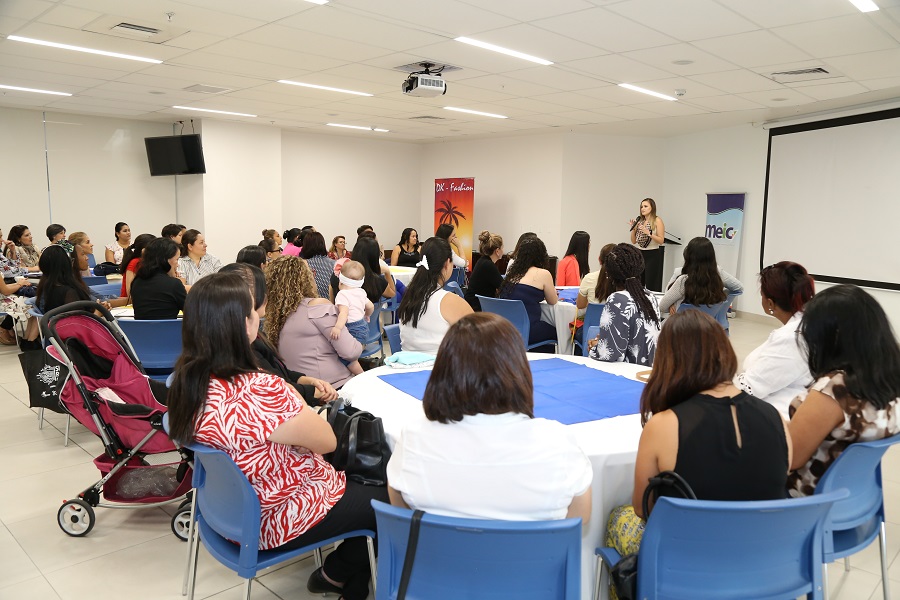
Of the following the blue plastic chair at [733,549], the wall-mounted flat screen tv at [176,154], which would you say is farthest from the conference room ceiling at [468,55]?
the blue plastic chair at [733,549]

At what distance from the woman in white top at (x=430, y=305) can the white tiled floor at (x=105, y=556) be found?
1412 mm

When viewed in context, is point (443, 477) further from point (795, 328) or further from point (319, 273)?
point (319, 273)

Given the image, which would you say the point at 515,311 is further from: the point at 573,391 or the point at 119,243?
the point at 119,243

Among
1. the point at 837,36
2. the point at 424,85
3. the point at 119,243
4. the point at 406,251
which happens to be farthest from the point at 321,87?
the point at 837,36

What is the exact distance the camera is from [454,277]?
824 centimetres

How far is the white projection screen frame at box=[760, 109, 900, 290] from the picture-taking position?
27.2 feet

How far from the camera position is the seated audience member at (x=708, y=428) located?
5.90ft

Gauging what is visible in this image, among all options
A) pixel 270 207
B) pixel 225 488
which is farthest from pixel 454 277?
pixel 225 488

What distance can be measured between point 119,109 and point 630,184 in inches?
348

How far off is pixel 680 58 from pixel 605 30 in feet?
4.08

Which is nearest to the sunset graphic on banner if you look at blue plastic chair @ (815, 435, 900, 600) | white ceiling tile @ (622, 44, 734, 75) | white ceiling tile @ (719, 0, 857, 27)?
white ceiling tile @ (622, 44, 734, 75)

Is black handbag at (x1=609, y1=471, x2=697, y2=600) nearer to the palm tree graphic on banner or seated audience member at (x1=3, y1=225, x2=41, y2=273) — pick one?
seated audience member at (x1=3, y1=225, x2=41, y2=273)

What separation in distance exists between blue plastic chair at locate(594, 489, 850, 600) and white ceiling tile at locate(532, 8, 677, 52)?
394 cm

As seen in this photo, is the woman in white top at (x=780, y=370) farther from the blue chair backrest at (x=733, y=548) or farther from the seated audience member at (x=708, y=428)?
the blue chair backrest at (x=733, y=548)
